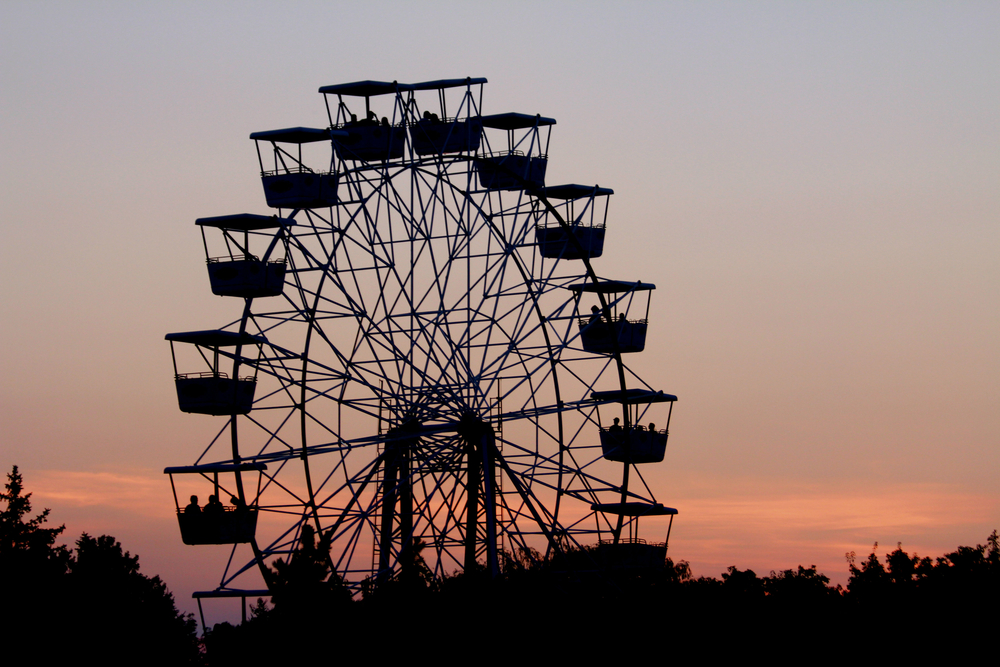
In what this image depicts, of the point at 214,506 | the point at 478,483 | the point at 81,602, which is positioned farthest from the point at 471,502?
the point at 81,602

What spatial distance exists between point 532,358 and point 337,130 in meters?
8.26

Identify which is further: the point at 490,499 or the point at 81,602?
the point at 81,602

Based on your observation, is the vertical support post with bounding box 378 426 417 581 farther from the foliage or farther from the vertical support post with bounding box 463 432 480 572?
the foliage

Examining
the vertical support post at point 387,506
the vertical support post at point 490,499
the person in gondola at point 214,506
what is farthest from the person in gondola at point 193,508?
the vertical support post at point 490,499

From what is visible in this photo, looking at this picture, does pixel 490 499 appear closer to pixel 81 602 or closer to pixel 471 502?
pixel 471 502

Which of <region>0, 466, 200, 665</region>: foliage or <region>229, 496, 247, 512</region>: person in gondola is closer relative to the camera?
<region>229, 496, 247, 512</region>: person in gondola

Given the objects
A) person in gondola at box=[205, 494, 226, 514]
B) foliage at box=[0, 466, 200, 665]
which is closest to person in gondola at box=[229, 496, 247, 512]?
person in gondola at box=[205, 494, 226, 514]

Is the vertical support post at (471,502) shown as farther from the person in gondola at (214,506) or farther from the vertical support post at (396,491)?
the person in gondola at (214,506)

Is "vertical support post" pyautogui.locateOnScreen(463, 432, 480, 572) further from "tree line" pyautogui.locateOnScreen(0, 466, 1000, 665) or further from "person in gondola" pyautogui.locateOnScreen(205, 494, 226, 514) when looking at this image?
"person in gondola" pyautogui.locateOnScreen(205, 494, 226, 514)

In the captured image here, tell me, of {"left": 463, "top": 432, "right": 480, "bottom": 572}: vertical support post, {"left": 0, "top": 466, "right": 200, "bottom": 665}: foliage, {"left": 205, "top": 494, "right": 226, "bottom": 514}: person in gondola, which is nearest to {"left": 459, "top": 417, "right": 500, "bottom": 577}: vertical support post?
{"left": 463, "top": 432, "right": 480, "bottom": 572}: vertical support post

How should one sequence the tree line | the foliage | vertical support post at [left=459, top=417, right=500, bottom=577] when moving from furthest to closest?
the foliage
vertical support post at [left=459, top=417, right=500, bottom=577]
the tree line

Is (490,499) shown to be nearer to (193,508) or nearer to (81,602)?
(193,508)

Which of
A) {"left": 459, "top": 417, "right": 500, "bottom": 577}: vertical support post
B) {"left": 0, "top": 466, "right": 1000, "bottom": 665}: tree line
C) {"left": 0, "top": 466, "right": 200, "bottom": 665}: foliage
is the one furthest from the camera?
{"left": 0, "top": 466, "right": 200, "bottom": 665}: foliage

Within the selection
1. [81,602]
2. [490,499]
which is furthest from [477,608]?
[81,602]
